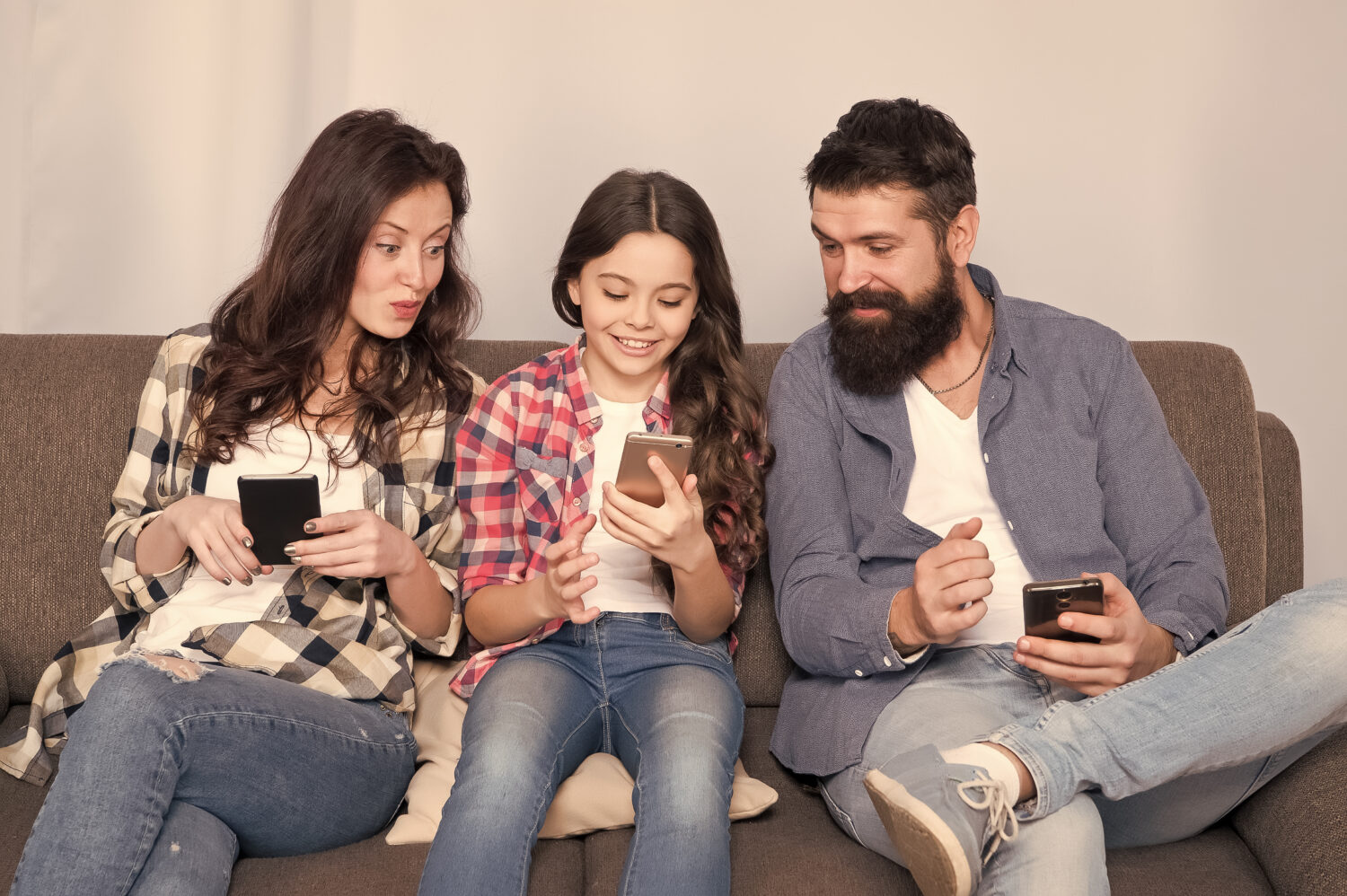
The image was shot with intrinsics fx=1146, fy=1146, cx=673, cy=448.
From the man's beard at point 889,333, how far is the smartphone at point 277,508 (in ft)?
3.46

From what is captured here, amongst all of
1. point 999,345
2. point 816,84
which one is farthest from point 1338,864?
point 816,84

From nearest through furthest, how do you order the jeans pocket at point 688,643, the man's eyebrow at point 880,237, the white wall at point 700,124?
the jeans pocket at point 688,643 < the man's eyebrow at point 880,237 < the white wall at point 700,124

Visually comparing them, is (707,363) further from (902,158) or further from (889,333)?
(902,158)

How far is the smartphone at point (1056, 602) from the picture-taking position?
1.85 m

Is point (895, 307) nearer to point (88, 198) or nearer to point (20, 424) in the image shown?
point (20, 424)

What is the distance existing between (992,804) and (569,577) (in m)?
0.77

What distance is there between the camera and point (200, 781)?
1.79 meters

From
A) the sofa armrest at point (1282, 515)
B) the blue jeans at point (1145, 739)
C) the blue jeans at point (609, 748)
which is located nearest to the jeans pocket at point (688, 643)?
the blue jeans at point (609, 748)

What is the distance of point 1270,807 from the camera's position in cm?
193

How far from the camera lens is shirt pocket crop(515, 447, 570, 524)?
2.26 meters

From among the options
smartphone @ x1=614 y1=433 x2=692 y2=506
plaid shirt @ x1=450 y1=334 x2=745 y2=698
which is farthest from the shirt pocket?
smartphone @ x1=614 y1=433 x2=692 y2=506

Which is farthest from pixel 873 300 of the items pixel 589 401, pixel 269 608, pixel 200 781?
pixel 200 781

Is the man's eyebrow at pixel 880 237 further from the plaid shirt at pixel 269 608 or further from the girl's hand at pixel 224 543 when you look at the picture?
the girl's hand at pixel 224 543

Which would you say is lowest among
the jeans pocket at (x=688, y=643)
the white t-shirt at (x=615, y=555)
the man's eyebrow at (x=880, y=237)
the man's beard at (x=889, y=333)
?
the jeans pocket at (x=688, y=643)
